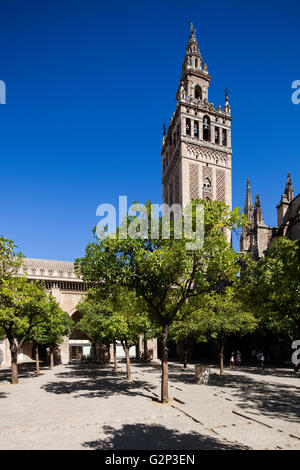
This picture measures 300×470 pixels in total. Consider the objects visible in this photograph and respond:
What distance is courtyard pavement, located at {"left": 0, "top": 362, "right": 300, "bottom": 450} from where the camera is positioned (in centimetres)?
743

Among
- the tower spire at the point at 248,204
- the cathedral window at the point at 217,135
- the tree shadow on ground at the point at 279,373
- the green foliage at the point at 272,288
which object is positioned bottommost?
the tree shadow on ground at the point at 279,373

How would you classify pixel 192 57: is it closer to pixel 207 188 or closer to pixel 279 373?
pixel 207 188

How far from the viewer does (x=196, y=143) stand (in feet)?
162

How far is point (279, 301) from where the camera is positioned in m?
15.0

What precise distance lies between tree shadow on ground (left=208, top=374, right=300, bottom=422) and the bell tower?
31.0 meters

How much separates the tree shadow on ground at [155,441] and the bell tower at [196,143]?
3852 centimetres

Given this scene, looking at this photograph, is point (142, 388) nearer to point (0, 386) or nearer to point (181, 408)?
point (181, 408)

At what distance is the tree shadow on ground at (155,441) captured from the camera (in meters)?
7.09

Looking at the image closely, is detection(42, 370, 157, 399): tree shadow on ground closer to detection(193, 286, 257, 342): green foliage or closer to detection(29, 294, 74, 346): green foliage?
detection(29, 294, 74, 346): green foliage

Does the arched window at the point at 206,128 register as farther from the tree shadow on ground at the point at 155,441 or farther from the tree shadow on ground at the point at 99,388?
the tree shadow on ground at the point at 155,441

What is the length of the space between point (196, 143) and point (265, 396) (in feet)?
137

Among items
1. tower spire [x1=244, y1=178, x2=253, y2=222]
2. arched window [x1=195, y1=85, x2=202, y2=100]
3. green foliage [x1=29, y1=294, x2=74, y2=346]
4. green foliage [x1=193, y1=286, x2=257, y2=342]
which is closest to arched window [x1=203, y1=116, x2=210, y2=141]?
arched window [x1=195, y1=85, x2=202, y2=100]

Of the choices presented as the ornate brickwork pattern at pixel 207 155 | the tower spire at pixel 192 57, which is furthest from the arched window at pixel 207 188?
the tower spire at pixel 192 57
